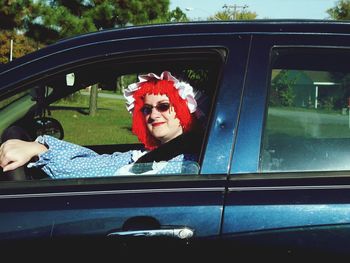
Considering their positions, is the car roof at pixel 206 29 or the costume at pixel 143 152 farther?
the costume at pixel 143 152

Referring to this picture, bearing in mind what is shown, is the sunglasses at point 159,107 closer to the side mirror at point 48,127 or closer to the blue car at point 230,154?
the blue car at point 230,154

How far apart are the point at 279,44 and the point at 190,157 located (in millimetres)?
590

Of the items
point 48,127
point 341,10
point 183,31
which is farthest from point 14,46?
point 183,31

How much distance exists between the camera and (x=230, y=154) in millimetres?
2137

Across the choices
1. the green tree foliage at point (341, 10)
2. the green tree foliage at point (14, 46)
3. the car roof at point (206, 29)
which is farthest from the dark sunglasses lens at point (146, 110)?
the green tree foliage at point (14, 46)

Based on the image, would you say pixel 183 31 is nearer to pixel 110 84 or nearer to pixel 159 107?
pixel 159 107

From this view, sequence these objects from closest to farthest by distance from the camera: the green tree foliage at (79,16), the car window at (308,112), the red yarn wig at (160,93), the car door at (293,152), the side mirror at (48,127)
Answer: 1. the car door at (293,152)
2. the car window at (308,112)
3. the red yarn wig at (160,93)
4. the side mirror at (48,127)
5. the green tree foliage at (79,16)

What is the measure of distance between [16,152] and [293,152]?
48.2 inches

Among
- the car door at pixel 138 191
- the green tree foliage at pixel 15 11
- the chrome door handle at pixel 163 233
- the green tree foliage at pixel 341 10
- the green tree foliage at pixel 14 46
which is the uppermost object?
the green tree foliage at pixel 341 10

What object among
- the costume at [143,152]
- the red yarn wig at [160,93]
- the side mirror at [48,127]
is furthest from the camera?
the side mirror at [48,127]

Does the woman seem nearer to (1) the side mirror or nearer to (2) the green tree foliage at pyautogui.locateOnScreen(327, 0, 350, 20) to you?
(1) the side mirror

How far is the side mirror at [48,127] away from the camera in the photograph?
10.4 feet

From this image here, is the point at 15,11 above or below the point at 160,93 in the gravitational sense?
above

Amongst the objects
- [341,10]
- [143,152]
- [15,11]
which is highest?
[341,10]
